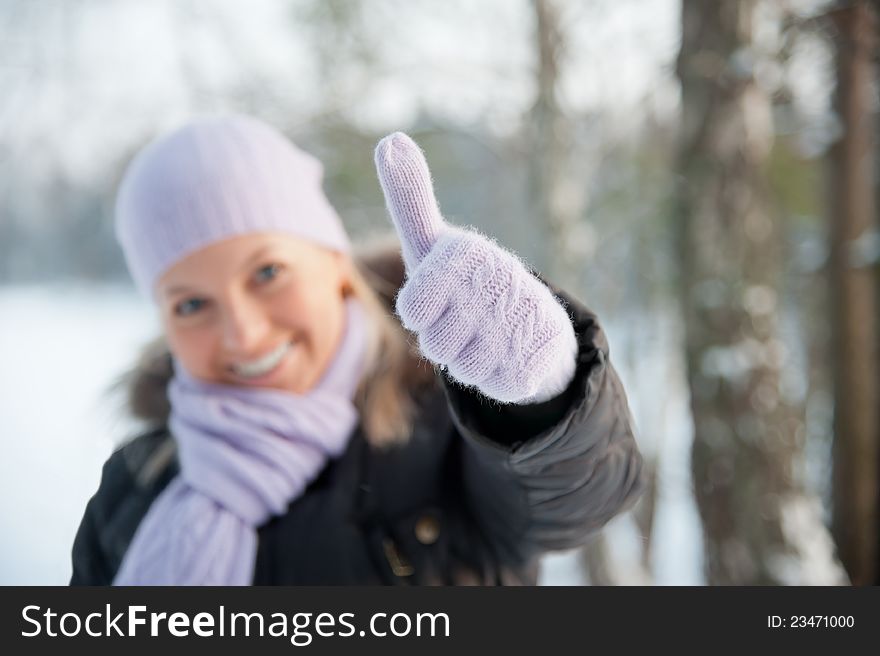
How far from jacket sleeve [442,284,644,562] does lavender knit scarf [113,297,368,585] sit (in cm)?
20

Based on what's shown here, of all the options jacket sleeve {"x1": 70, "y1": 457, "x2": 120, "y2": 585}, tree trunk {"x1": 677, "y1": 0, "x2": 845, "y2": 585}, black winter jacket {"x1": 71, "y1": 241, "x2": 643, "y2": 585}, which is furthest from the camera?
tree trunk {"x1": 677, "y1": 0, "x2": 845, "y2": 585}

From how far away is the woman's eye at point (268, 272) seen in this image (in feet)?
2.37

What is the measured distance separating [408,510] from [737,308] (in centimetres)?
115

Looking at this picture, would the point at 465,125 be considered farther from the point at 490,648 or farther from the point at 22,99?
the point at 490,648

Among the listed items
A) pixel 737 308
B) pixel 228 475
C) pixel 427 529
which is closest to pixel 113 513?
pixel 228 475

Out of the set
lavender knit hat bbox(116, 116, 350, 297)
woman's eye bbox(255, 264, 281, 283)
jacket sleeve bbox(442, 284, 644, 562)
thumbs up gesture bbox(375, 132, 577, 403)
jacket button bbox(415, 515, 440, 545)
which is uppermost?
lavender knit hat bbox(116, 116, 350, 297)

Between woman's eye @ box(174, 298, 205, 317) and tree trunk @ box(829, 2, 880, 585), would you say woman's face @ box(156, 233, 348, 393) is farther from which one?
tree trunk @ box(829, 2, 880, 585)

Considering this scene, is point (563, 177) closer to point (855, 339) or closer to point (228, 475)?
point (855, 339)

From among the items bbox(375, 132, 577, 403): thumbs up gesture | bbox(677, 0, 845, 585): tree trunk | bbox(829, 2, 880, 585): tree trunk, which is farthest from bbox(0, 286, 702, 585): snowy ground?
bbox(829, 2, 880, 585): tree trunk

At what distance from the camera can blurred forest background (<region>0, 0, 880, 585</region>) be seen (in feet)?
4.44

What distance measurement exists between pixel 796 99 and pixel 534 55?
2.61 ft

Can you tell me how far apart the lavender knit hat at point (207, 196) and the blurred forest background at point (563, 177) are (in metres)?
0.24

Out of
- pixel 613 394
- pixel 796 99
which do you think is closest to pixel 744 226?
pixel 796 99

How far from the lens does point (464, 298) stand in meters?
0.49
